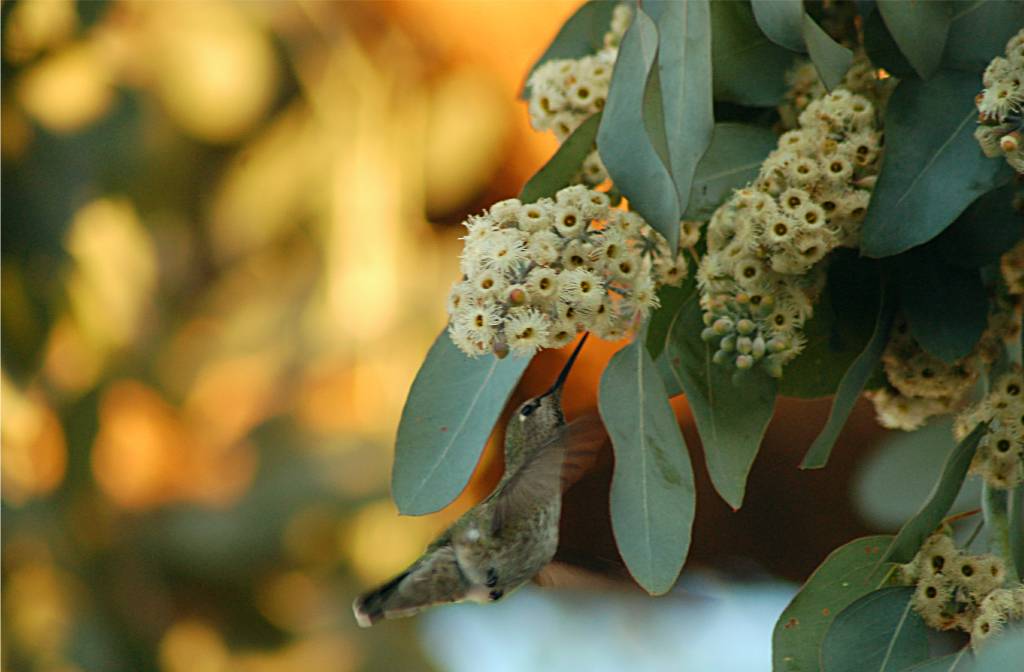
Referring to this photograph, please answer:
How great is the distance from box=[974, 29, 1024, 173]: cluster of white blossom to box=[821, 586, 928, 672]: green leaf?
0.61 feet

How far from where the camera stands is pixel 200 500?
5.35ft

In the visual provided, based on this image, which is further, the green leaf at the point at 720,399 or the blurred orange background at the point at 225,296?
the blurred orange background at the point at 225,296

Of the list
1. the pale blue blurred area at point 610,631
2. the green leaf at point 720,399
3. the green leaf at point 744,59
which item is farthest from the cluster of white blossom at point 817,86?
the pale blue blurred area at point 610,631

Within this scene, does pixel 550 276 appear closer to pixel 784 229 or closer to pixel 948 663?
pixel 784 229

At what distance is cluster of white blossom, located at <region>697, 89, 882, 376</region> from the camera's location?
0.46 metres

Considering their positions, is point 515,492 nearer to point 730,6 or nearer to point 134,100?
point 730,6

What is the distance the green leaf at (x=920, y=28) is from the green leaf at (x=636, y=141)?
0.10m

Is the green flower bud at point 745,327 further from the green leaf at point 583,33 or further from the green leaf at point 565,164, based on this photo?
the green leaf at point 583,33

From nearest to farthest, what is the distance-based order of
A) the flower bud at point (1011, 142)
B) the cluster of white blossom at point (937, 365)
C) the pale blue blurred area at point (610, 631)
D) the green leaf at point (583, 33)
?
the flower bud at point (1011, 142) < the cluster of white blossom at point (937, 365) < the green leaf at point (583, 33) < the pale blue blurred area at point (610, 631)

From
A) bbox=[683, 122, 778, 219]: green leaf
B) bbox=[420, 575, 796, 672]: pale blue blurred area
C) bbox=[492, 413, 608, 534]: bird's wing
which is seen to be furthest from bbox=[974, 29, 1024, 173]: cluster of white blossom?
bbox=[420, 575, 796, 672]: pale blue blurred area

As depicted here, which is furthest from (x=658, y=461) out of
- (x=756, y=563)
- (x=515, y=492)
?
(x=756, y=563)

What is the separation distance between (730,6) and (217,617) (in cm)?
133

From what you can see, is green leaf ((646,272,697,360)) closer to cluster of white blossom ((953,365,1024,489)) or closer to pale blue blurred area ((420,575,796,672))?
cluster of white blossom ((953,365,1024,489))

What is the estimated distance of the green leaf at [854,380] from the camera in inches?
20.1
